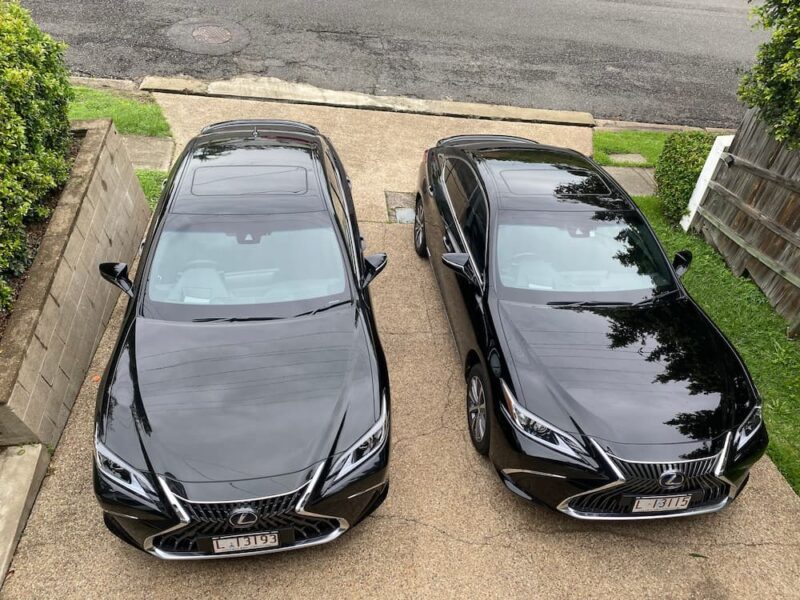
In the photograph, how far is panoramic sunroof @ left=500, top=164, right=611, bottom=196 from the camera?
5.01m

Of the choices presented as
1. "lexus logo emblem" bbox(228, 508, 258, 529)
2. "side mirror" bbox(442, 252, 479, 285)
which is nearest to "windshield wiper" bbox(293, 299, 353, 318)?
"side mirror" bbox(442, 252, 479, 285)

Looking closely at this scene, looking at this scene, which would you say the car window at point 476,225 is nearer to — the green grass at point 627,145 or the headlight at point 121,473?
the headlight at point 121,473

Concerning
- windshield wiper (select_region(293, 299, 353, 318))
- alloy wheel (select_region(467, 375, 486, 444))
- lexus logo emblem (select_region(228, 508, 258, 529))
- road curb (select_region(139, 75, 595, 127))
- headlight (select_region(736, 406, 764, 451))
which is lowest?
alloy wheel (select_region(467, 375, 486, 444))

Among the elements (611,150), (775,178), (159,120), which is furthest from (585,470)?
(159,120)

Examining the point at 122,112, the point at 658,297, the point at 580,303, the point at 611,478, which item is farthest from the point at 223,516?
the point at 122,112

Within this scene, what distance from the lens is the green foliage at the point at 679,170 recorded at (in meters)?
7.32

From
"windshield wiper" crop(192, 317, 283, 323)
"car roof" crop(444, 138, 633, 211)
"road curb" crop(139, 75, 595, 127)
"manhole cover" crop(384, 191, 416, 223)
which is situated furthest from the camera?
"road curb" crop(139, 75, 595, 127)

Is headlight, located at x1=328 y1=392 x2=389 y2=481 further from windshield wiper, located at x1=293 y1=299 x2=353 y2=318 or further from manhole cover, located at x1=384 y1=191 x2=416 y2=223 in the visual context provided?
manhole cover, located at x1=384 y1=191 x2=416 y2=223

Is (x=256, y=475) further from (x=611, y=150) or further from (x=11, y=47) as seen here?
(x=611, y=150)

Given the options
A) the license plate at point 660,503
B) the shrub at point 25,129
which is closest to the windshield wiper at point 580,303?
the license plate at point 660,503

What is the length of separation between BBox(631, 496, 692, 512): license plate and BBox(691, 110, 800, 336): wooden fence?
303 cm

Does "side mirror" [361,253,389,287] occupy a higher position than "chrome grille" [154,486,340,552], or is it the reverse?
"side mirror" [361,253,389,287]

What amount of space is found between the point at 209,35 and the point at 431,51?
423cm

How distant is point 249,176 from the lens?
4.68 m
